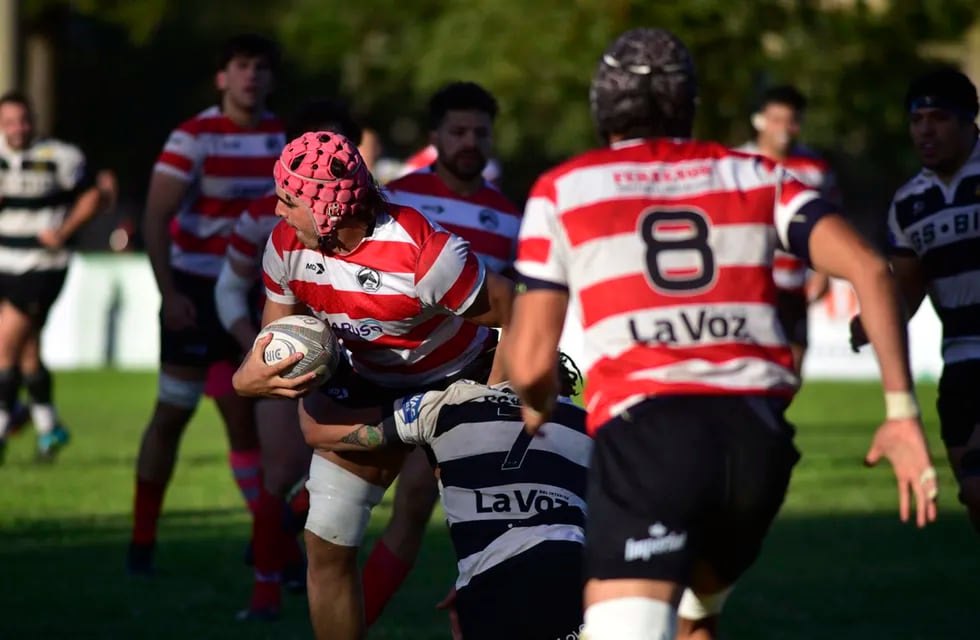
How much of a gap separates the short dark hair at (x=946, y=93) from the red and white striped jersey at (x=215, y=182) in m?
3.36

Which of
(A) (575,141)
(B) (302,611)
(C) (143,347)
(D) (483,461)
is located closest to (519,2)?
(A) (575,141)

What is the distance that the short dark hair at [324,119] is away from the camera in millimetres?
7656

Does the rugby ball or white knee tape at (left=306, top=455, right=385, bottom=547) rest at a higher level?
the rugby ball

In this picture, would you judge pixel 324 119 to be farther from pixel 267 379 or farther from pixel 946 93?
pixel 946 93

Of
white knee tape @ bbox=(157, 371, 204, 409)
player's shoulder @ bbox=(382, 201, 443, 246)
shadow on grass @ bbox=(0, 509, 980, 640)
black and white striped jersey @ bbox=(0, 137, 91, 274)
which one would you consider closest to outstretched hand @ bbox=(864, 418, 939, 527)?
player's shoulder @ bbox=(382, 201, 443, 246)

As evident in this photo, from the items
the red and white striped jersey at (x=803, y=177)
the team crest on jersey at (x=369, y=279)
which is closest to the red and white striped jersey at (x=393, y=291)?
the team crest on jersey at (x=369, y=279)

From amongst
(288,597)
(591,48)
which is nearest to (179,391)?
(288,597)

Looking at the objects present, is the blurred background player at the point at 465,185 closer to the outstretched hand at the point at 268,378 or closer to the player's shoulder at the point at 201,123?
the player's shoulder at the point at 201,123

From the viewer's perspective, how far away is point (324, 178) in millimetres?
5602

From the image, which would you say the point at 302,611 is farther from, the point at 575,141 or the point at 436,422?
the point at 575,141

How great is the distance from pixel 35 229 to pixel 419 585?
622cm

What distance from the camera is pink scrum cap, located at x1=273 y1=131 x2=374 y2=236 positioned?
5605 millimetres

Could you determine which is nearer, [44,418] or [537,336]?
[537,336]

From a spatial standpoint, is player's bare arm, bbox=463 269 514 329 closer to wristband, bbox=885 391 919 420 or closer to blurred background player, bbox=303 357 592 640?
blurred background player, bbox=303 357 592 640
